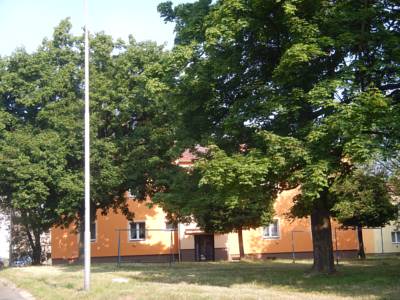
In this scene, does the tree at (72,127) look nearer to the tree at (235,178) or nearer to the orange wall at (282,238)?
the tree at (235,178)

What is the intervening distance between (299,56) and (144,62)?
59.2 ft

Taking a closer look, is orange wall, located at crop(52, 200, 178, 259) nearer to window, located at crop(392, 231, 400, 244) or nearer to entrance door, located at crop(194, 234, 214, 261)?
entrance door, located at crop(194, 234, 214, 261)

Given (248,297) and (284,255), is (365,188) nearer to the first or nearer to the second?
(284,255)

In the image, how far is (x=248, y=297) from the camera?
13.4m

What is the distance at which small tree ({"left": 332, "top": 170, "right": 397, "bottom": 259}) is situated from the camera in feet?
111

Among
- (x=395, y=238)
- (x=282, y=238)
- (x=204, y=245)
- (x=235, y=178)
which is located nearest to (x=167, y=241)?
(x=204, y=245)

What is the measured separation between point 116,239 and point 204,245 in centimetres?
754

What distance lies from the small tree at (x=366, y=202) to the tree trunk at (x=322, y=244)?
14.4 meters

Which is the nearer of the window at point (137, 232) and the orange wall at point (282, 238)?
the orange wall at point (282, 238)

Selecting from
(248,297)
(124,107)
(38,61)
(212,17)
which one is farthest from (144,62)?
(248,297)

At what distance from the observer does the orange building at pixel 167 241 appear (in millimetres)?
45500

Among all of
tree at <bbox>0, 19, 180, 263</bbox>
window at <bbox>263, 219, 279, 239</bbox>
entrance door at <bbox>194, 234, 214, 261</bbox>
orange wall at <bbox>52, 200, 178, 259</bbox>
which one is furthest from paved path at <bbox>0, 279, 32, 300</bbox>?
window at <bbox>263, 219, 279, 239</bbox>

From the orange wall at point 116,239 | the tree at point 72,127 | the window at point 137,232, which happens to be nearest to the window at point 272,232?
the orange wall at point 116,239

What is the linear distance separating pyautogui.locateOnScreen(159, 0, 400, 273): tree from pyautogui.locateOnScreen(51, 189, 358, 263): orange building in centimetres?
2676
